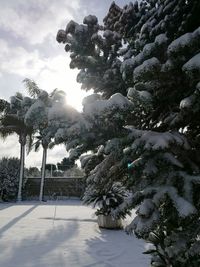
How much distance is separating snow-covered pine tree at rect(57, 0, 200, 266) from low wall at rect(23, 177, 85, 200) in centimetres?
2181

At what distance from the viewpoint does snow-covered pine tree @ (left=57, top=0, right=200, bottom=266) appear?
3.03 metres

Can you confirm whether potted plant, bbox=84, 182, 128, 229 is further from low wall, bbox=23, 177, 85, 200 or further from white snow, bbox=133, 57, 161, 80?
low wall, bbox=23, 177, 85, 200

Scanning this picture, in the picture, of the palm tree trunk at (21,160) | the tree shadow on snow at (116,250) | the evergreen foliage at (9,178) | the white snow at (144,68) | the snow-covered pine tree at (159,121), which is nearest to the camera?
the white snow at (144,68)

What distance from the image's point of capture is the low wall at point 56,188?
26.2 metres

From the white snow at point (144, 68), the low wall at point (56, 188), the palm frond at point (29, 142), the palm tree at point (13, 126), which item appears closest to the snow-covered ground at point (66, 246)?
the white snow at point (144, 68)

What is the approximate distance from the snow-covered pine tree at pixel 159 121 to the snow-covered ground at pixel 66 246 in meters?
2.93

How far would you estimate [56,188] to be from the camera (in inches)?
1051

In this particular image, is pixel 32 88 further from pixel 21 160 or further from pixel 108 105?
pixel 108 105

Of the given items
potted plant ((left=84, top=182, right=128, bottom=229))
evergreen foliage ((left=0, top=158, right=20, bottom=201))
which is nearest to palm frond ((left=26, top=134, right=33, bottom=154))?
evergreen foliage ((left=0, top=158, right=20, bottom=201))

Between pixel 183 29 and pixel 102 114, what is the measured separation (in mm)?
1834

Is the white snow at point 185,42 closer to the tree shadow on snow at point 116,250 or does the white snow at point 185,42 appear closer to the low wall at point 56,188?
the tree shadow on snow at point 116,250

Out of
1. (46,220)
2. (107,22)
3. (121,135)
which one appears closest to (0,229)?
(46,220)

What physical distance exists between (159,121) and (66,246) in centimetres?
529

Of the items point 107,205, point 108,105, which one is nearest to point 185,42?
point 108,105
